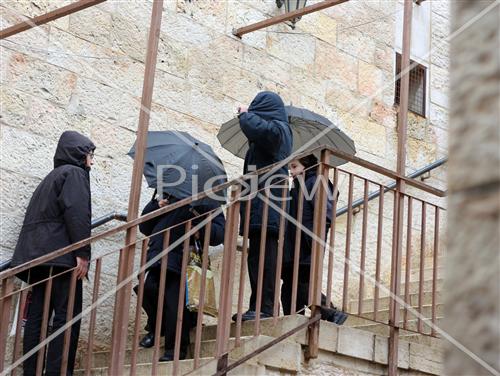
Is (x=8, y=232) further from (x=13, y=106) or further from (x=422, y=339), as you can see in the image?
(x=422, y=339)

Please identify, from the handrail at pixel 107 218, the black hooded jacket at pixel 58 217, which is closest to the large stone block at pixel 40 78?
the handrail at pixel 107 218

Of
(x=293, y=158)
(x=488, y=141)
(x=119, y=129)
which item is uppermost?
(x=119, y=129)

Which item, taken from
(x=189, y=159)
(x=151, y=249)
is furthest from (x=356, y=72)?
(x=151, y=249)

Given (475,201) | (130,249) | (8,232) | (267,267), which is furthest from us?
(8,232)

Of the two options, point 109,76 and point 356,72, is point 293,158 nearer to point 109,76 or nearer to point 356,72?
point 109,76

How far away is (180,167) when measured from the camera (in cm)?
622

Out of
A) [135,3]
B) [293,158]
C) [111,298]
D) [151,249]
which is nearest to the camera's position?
[293,158]

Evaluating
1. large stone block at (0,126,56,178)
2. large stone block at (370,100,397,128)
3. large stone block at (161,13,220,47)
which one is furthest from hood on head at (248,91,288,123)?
large stone block at (370,100,397,128)

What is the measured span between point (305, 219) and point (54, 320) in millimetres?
1476

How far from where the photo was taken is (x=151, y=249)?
19.4ft

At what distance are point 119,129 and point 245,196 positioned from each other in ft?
6.58

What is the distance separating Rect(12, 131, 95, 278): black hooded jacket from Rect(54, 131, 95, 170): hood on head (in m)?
0.03

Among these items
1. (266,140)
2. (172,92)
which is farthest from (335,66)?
(266,140)

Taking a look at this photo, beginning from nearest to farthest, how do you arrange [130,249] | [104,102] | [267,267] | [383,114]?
[130,249]
[267,267]
[104,102]
[383,114]
